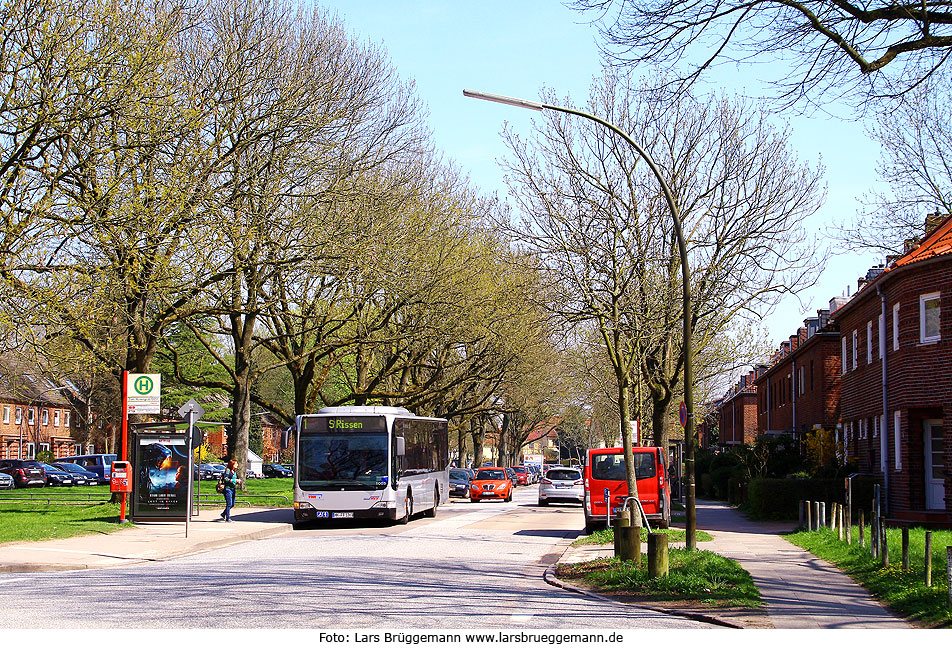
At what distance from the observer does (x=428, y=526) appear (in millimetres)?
26828

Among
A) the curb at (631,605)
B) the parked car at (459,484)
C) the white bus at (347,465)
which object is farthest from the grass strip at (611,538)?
the parked car at (459,484)

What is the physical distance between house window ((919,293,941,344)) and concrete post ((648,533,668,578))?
14.6 m

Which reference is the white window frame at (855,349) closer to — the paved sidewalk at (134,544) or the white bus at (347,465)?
the white bus at (347,465)

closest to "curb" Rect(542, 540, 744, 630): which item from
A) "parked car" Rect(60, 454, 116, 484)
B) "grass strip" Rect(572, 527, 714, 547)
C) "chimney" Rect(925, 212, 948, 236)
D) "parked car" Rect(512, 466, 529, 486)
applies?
"grass strip" Rect(572, 527, 714, 547)

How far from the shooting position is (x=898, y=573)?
1347 cm

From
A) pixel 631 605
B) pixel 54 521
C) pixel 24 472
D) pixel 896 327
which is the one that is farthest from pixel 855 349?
pixel 24 472

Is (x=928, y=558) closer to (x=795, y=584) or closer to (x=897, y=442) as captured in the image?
(x=795, y=584)

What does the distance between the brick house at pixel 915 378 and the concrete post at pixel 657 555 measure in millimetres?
13278

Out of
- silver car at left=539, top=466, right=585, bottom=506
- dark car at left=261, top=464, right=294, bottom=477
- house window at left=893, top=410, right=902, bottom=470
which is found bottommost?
dark car at left=261, top=464, right=294, bottom=477

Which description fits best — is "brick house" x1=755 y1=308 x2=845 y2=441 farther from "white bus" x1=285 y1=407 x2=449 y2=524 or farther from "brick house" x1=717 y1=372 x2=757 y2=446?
"white bus" x1=285 y1=407 x2=449 y2=524

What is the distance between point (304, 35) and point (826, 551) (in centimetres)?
2033

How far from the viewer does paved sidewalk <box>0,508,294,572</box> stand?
1641cm

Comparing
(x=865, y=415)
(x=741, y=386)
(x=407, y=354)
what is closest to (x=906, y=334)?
(x=865, y=415)

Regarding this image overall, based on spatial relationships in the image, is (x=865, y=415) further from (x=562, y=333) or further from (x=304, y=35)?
(x=304, y=35)
